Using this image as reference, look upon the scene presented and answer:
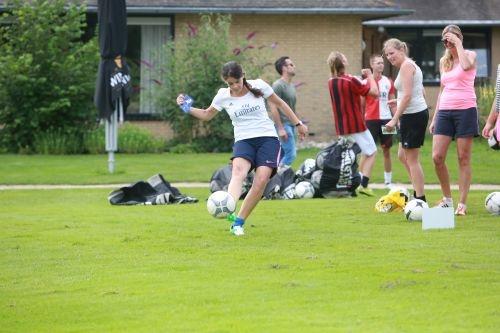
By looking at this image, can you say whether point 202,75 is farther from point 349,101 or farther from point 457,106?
point 457,106

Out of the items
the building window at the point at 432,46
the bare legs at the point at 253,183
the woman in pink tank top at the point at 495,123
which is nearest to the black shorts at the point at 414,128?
the woman in pink tank top at the point at 495,123

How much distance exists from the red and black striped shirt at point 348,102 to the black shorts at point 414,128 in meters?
2.33

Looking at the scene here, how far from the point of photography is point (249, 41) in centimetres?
2933

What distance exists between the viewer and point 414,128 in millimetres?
13680

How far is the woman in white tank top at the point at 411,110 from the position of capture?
13.5 meters

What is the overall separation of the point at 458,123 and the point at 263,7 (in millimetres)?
16312

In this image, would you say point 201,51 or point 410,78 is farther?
point 201,51

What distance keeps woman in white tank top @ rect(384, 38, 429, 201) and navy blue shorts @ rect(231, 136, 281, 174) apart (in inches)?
81.0

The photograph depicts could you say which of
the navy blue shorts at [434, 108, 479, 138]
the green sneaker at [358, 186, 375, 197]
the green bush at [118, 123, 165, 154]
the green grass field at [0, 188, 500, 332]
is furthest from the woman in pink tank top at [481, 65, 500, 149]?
the green bush at [118, 123, 165, 154]

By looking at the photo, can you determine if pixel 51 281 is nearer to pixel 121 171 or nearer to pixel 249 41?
pixel 121 171

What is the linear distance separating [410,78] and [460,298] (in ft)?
17.6

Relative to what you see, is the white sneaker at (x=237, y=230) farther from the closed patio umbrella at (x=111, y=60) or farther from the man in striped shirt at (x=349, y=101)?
Answer: the closed patio umbrella at (x=111, y=60)

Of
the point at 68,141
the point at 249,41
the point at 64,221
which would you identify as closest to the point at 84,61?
the point at 68,141

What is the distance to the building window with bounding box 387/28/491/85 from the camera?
33750mm
